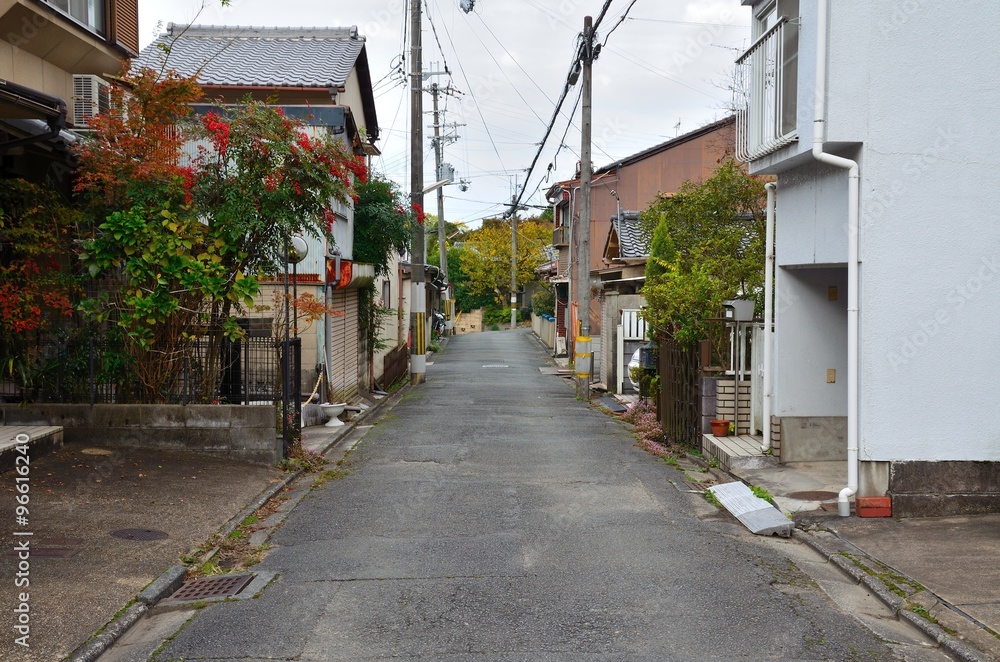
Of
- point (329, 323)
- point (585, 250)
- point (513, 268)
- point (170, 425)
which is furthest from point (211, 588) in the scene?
point (513, 268)

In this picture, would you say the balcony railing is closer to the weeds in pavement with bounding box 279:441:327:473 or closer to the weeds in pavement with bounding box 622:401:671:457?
the weeds in pavement with bounding box 622:401:671:457

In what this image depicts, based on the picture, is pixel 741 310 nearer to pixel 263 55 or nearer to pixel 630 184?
pixel 263 55

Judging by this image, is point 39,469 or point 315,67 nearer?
point 39,469

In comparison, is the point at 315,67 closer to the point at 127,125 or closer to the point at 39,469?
the point at 127,125

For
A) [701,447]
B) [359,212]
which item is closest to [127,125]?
[701,447]

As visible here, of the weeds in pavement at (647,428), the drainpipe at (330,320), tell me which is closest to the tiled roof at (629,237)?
the weeds in pavement at (647,428)

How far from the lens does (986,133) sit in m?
8.44

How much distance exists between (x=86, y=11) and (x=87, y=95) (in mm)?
1253

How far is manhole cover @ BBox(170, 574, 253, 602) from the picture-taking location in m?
6.47

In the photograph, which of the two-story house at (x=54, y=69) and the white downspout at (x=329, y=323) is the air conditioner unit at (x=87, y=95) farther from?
the white downspout at (x=329, y=323)

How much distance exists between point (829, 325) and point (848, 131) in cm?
291

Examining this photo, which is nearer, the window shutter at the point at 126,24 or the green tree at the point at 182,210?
the green tree at the point at 182,210

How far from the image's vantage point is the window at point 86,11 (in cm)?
1200

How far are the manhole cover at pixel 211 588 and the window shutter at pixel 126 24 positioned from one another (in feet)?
31.5
